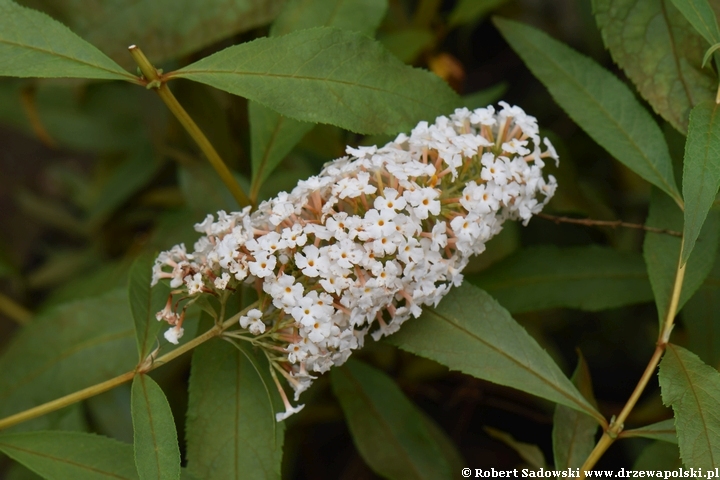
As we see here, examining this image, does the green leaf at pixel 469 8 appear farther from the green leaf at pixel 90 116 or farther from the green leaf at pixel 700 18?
the green leaf at pixel 90 116

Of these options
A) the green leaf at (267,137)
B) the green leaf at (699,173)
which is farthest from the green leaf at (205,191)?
the green leaf at (699,173)

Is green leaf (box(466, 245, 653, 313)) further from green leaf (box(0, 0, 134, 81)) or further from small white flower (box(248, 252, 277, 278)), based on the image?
green leaf (box(0, 0, 134, 81))

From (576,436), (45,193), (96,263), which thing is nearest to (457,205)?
(576,436)

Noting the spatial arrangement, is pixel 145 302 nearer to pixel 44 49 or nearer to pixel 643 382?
pixel 44 49

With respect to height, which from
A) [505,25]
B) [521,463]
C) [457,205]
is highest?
[505,25]

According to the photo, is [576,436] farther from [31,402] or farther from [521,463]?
[31,402]
